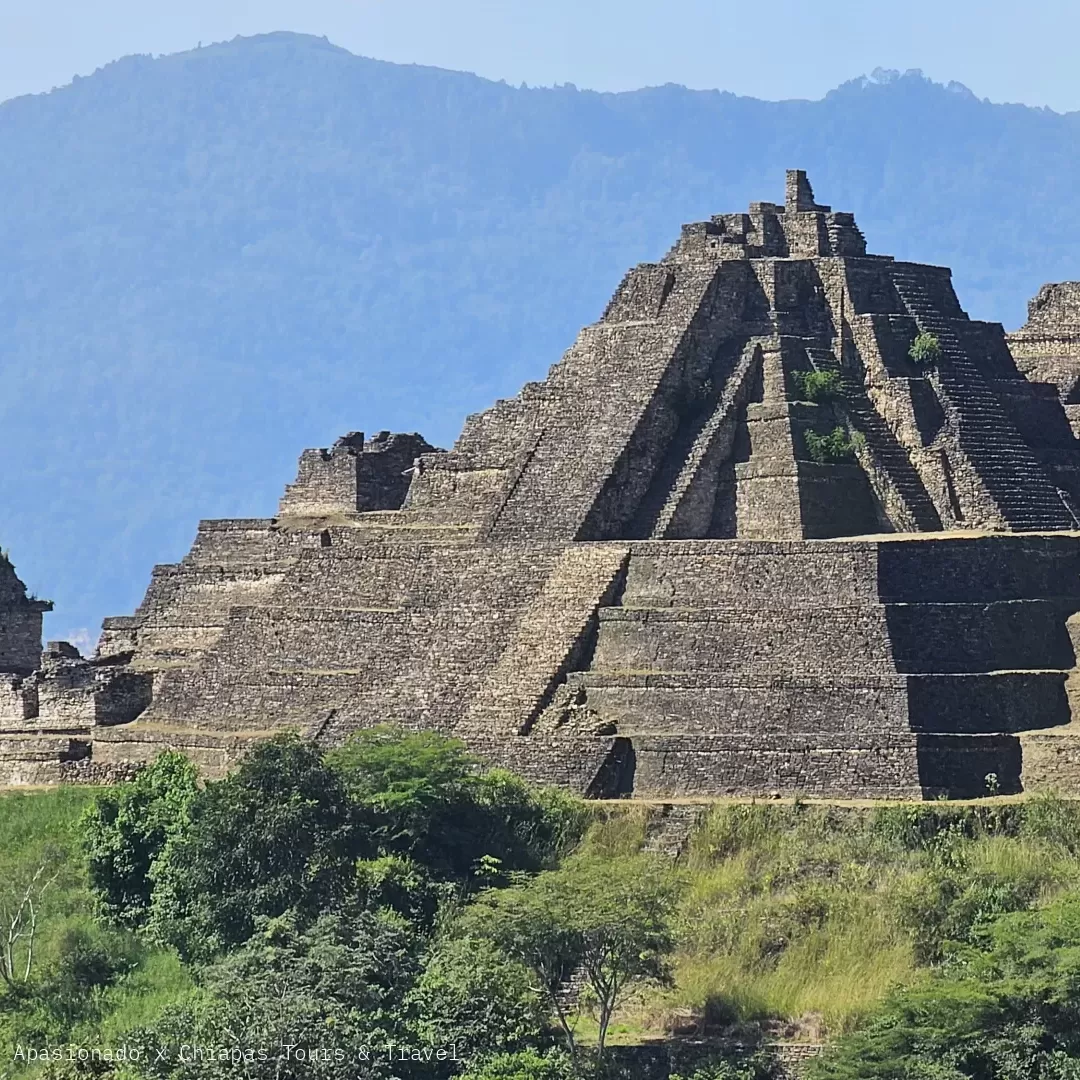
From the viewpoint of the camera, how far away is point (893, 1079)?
135 ft

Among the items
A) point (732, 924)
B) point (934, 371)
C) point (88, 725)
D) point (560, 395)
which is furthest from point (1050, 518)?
point (88, 725)

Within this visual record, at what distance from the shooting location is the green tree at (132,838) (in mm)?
52188

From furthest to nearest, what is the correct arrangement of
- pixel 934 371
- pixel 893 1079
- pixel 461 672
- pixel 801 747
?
1. pixel 934 371
2. pixel 461 672
3. pixel 801 747
4. pixel 893 1079

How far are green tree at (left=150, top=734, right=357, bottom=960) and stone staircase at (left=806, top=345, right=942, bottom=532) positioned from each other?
1256 centimetres

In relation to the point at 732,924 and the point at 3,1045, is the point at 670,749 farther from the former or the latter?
the point at 3,1045

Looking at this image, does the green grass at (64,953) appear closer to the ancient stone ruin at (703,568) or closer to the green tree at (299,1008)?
the green tree at (299,1008)

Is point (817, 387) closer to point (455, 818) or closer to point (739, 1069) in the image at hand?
point (455, 818)

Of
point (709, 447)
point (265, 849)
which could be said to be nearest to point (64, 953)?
point (265, 849)

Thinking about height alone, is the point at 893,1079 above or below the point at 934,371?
below

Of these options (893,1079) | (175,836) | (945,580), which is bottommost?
(893,1079)

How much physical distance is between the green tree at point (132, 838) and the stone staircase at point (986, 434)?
14627 mm

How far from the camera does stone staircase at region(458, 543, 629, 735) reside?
173ft

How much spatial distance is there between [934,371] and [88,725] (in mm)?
16201

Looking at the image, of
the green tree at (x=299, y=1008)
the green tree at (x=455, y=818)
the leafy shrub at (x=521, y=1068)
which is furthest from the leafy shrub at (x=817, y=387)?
the leafy shrub at (x=521, y=1068)
